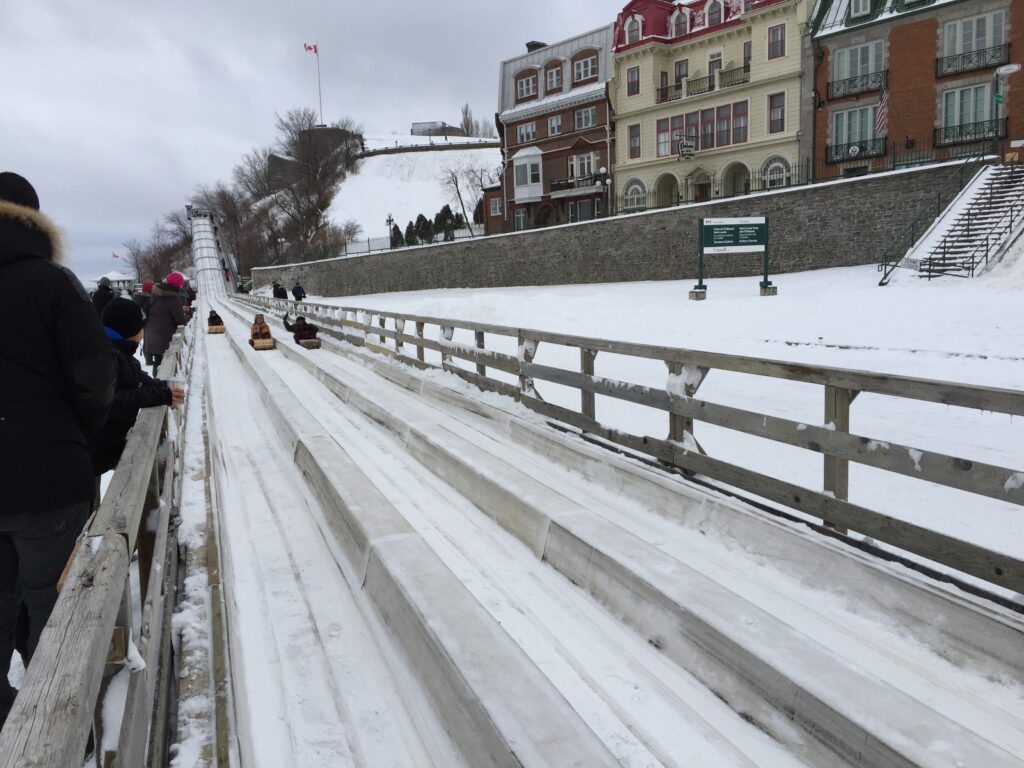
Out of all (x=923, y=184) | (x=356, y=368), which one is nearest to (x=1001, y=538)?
(x=356, y=368)

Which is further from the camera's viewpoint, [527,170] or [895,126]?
[527,170]

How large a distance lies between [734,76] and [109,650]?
3929 cm

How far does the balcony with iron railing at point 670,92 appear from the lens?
37594 mm

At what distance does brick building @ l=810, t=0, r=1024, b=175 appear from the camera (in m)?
26.3

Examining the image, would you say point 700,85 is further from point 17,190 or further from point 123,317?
point 17,190

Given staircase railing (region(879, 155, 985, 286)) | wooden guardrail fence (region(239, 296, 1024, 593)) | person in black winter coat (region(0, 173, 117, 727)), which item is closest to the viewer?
person in black winter coat (region(0, 173, 117, 727))

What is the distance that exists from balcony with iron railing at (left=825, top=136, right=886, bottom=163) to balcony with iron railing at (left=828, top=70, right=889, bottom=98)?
2121 millimetres

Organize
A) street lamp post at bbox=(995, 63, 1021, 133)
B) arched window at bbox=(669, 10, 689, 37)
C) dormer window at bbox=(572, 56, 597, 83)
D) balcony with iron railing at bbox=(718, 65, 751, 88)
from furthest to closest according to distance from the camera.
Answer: dormer window at bbox=(572, 56, 597, 83), arched window at bbox=(669, 10, 689, 37), balcony with iron railing at bbox=(718, 65, 751, 88), street lamp post at bbox=(995, 63, 1021, 133)

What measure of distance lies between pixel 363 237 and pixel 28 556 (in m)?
97.1

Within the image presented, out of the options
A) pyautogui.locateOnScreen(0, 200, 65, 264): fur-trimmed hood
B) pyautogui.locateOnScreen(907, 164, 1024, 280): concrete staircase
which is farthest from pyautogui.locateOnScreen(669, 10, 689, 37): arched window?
pyautogui.locateOnScreen(0, 200, 65, 264): fur-trimmed hood

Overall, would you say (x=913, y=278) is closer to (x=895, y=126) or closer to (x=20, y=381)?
(x=895, y=126)

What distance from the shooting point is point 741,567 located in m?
4.18

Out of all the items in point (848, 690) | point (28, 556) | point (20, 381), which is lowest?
point (848, 690)

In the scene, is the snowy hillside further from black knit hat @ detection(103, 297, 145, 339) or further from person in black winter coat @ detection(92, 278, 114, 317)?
black knit hat @ detection(103, 297, 145, 339)
